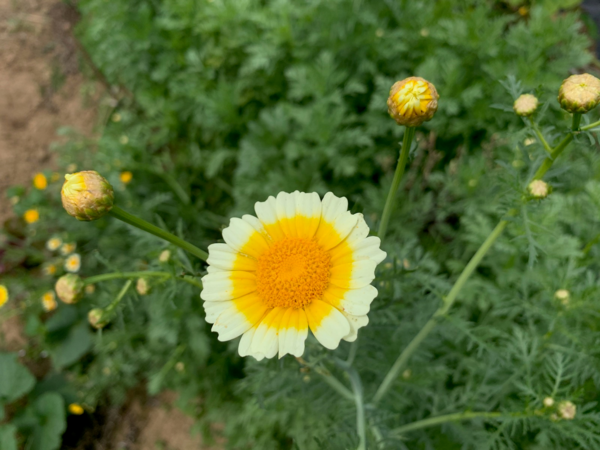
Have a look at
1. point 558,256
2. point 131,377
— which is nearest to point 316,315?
point 558,256

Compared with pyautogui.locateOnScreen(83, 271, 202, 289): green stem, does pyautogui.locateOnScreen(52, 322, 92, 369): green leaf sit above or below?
below

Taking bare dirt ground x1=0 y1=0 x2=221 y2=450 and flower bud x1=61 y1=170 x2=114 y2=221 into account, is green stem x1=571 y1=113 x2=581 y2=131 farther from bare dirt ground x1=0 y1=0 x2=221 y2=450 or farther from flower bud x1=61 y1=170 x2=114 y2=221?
bare dirt ground x1=0 y1=0 x2=221 y2=450

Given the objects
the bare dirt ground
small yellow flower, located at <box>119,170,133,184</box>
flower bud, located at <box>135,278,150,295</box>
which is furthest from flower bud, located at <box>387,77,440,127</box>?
the bare dirt ground

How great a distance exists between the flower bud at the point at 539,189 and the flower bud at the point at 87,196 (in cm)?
128

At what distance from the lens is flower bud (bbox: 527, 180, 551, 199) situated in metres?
1.34

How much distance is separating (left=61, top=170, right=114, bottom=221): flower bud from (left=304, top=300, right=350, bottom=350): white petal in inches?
26.0

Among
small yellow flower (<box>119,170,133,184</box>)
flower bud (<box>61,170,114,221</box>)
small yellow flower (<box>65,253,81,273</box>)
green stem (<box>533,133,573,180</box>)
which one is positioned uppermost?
flower bud (<box>61,170,114,221</box>)

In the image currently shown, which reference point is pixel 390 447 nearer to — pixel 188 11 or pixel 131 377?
pixel 131 377

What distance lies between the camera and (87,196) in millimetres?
1122

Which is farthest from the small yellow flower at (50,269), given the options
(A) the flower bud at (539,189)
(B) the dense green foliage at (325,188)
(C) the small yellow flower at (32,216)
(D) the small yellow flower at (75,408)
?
(A) the flower bud at (539,189)

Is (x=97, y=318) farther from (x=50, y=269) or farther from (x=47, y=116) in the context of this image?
(x=47, y=116)

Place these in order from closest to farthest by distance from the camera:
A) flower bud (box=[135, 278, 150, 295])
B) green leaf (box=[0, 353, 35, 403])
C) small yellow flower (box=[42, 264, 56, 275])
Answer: flower bud (box=[135, 278, 150, 295]), green leaf (box=[0, 353, 35, 403]), small yellow flower (box=[42, 264, 56, 275])

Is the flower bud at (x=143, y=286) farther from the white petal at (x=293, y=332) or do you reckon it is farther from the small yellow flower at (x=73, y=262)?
the small yellow flower at (x=73, y=262)

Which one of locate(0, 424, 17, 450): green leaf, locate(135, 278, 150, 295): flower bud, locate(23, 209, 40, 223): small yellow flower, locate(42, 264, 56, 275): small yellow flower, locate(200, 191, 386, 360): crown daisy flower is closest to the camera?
locate(200, 191, 386, 360): crown daisy flower
